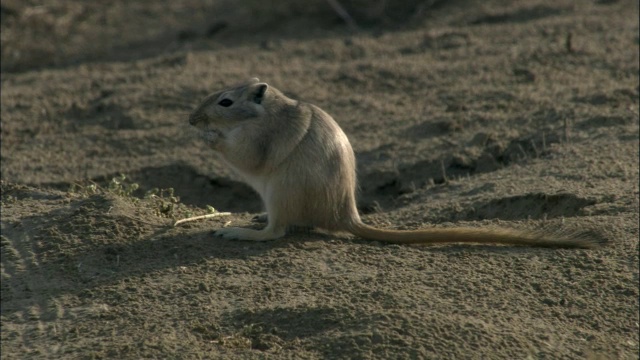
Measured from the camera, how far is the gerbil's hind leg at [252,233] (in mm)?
5523

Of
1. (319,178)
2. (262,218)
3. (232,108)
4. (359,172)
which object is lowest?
(359,172)

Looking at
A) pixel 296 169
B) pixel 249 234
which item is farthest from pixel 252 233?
pixel 296 169

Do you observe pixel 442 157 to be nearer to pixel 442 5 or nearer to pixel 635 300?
pixel 635 300

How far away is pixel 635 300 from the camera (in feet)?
16.9

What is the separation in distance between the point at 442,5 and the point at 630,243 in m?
7.03

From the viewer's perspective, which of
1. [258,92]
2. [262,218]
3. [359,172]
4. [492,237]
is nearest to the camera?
[492,237]

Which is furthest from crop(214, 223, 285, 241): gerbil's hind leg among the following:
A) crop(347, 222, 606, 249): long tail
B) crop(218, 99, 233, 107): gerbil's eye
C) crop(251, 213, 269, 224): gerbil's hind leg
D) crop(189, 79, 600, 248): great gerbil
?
crop(218, 99, 233, 107): gerbil's eye

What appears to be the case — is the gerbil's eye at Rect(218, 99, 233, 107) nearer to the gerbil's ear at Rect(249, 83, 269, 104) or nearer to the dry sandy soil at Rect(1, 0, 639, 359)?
the gerbil's ear at Rect(249, 83, 269, 104)

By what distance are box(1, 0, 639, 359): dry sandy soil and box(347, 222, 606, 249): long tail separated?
6cm

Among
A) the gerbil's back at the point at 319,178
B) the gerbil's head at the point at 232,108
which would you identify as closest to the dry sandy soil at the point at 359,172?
the gerbil's back at the point at 319,178

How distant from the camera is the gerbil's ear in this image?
18.7 ft

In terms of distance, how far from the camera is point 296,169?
5465mm

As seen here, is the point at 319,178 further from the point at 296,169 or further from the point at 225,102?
the point at 225,102

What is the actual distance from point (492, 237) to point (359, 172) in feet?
8.08
